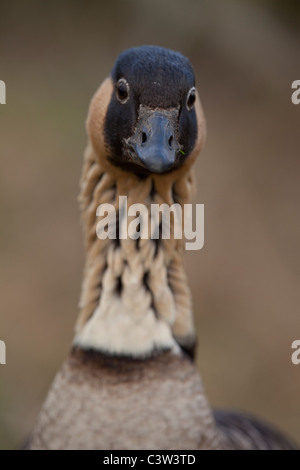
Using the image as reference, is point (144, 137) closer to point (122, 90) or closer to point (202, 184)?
point (122, 90)

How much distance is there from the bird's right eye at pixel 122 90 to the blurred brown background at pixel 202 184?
3.05 metres

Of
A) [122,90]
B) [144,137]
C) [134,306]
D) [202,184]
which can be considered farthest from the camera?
[202,184]

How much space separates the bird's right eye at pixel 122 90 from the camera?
230 cm

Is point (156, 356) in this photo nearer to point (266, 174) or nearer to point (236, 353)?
point (236, 353)

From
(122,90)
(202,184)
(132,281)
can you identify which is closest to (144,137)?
(122,90)

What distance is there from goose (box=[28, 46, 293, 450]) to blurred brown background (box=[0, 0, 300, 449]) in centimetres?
247

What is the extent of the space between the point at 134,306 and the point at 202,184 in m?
4.62

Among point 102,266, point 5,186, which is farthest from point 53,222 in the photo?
point 102,266

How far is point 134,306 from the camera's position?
242 cm

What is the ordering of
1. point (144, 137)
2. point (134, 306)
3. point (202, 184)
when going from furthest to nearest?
point (202, 184)
point (134, 306)
point (144, 137)

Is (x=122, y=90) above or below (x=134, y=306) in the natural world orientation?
above

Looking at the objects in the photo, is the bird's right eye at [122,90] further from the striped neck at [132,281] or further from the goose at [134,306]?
the striped neck at [132,281]

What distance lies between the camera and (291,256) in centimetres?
668

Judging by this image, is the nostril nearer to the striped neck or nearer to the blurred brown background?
the striped neck
